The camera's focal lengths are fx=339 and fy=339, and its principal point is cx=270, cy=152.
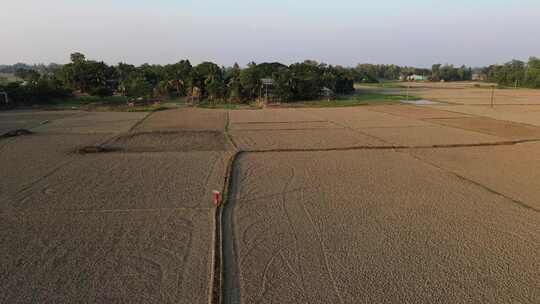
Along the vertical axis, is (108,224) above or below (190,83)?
below

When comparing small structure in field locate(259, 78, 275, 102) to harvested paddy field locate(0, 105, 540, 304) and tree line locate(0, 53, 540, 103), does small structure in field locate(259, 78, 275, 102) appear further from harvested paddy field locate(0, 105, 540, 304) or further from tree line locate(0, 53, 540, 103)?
harvested paddy field locate(0, 105, 540, 304)

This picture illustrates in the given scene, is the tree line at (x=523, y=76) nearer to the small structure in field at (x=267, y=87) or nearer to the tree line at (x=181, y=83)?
the tree line at (x=181, y=83)

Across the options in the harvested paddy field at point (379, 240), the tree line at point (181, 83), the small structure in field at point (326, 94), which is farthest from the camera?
the small structure in field at point (326, 94)

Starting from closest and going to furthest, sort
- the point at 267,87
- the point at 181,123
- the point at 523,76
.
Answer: the point at 181,123
the point at 267,87
the point at 523,76

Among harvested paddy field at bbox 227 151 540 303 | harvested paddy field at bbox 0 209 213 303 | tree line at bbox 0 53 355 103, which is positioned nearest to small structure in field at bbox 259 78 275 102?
tree line at bbox 0 53 355 103

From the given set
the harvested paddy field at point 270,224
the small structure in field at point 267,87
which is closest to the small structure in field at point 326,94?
the small structure in field at point 267,87

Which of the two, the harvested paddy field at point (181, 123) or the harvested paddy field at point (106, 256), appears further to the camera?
the harvested paddy field at point (181, 123)

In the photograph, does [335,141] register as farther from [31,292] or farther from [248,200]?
[31,292]

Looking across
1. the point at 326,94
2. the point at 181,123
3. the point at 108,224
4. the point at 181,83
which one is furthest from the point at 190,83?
the point at 108,224

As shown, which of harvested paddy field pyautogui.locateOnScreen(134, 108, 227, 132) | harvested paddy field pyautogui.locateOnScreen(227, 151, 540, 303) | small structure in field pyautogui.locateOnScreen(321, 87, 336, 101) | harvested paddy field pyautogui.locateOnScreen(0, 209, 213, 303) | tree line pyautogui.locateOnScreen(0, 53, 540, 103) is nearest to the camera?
harvested paddy field pyautogui.locateOnScreen(0, 209, 213, 303)

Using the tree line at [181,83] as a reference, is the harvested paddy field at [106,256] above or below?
below

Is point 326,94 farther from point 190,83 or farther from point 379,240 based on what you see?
point 379,240
